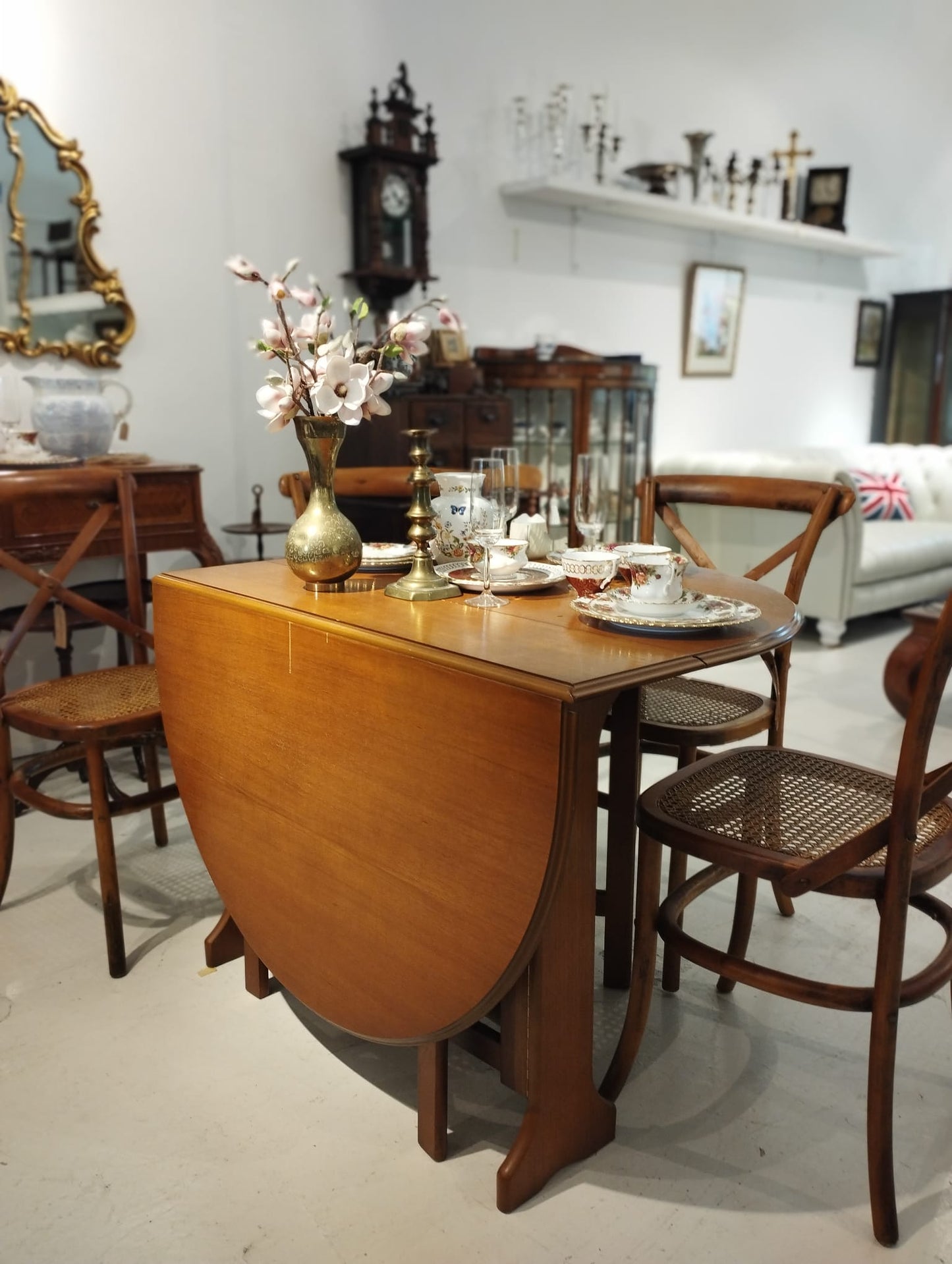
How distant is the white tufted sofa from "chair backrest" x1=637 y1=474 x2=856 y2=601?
1832 mm

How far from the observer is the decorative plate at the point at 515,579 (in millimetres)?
1627

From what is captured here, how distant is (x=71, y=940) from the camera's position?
6.59ft

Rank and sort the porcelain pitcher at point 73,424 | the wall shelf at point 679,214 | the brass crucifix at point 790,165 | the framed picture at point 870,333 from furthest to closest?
the framed picture at point 870,333 < the brass crucifix at point 790,165 < the wall shelf at point 679,214 < the porcelain pitcher at point 73,424

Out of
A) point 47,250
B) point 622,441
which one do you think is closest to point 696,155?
point 622,441

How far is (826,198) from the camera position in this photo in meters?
5.88

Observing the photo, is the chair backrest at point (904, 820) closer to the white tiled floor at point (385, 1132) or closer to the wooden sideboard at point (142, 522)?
the white tiled floor at point (385, 1132)

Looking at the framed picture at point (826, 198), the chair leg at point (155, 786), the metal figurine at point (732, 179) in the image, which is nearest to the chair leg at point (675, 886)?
the chair leg at point (155, 786)

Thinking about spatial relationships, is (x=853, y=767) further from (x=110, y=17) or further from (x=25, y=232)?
(x=110, y=17)

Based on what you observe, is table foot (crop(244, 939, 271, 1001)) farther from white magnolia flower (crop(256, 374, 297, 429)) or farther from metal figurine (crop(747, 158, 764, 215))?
metal figurine (crop(747, 158, 764, 215))

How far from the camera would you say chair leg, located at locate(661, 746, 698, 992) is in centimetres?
183

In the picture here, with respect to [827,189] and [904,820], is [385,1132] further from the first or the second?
[827,189]

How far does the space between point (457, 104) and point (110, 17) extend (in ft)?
5.18

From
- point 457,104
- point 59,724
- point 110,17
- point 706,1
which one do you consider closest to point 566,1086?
point 59,724

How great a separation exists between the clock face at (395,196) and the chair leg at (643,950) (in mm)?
3044
